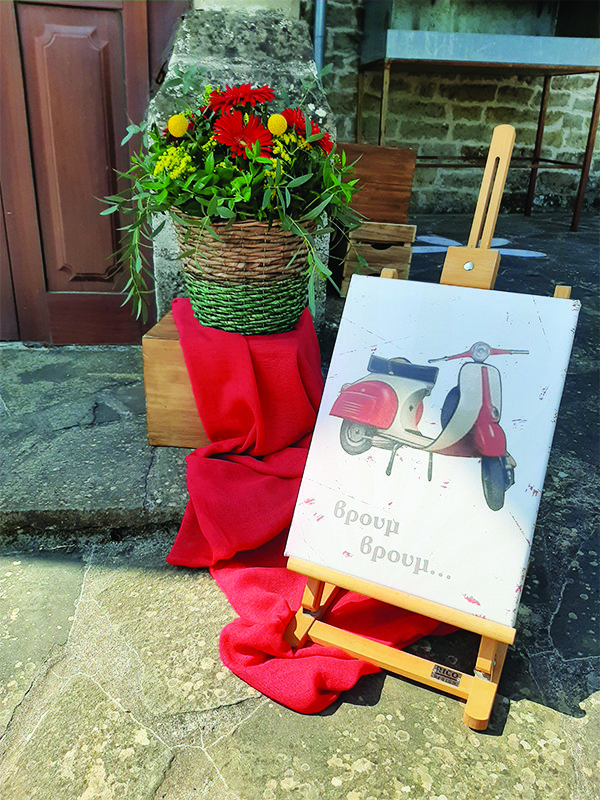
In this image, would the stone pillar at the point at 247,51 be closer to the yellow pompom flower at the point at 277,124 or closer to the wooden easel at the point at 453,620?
the yellow pompom flower at the point at 277,124

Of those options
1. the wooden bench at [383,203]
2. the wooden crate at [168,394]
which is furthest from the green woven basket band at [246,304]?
the wooden bench at [383,203]

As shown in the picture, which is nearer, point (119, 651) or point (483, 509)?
point (483, 509)

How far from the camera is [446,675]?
127cm

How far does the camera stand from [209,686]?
4.28 feet

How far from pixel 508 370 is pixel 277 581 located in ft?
2.43

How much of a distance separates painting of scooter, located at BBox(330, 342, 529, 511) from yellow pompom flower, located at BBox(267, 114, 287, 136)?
0.67 meters

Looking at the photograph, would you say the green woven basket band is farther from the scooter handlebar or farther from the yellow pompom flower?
the scooter handlebar

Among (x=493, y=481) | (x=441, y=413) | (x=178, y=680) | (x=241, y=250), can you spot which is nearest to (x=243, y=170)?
(x=241, y=250)

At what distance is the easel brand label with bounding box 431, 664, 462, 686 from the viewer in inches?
49.6

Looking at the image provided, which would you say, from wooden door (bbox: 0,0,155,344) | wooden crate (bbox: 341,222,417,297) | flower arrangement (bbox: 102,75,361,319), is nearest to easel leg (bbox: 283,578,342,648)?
flower arrangement (bbox: 102,75,361,319)

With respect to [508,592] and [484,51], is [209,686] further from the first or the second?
[484,51]

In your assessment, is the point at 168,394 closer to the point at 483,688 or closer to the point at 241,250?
the point at 241,250

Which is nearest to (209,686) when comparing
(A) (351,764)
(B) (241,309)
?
(A) (351,764)

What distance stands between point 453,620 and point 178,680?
0.57 meters
